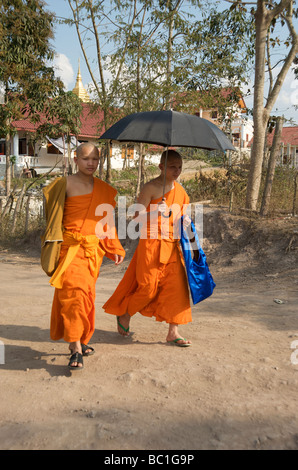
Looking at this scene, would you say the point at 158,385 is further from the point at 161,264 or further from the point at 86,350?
the point at 161,264

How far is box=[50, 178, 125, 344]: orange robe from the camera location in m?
3.68

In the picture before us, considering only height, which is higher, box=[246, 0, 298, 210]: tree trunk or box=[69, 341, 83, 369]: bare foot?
box=[246, 0, 298, 210]: tree trunk

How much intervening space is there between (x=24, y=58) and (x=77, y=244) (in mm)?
10351

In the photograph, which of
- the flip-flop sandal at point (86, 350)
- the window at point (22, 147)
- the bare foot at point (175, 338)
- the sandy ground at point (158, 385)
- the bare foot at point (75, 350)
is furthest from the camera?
the window at point (22, 147)

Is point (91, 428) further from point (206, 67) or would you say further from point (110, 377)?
point (206, 67)

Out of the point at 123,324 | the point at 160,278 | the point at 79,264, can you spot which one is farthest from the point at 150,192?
the point at 123,324

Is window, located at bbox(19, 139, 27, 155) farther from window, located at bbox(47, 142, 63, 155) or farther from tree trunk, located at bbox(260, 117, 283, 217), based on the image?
tree trunk, located at bbox(260, 117, 283, 217)

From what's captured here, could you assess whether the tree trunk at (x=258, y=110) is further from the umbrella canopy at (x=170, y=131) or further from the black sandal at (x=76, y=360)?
the black sandal at (x=76, y=360)

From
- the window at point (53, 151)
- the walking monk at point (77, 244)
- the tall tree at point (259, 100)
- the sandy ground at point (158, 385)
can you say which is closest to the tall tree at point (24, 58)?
the tall tree at point (259, 100)

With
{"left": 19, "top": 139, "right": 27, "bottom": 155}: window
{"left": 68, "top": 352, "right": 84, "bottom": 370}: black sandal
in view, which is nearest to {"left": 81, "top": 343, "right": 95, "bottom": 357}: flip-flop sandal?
{"left": 68, "top": 352, "right": 84, "bottom": 370}: black sandal

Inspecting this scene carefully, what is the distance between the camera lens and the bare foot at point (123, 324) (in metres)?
4.45

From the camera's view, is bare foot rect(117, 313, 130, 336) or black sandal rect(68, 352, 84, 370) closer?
black sandal rect(68, 352, 84, 370)

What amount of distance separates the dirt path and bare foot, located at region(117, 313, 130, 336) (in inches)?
3.3

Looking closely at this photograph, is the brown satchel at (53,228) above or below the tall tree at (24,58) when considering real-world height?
below
